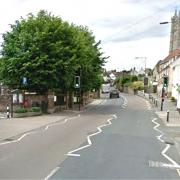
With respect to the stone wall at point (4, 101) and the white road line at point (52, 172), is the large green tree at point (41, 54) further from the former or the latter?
the white road line at point (52, 172)

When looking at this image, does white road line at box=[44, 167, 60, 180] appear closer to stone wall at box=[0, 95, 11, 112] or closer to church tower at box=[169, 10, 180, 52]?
stone wall at box=[0, 95, 11, 112]

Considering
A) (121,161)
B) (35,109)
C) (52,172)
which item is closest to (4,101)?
(35,109)

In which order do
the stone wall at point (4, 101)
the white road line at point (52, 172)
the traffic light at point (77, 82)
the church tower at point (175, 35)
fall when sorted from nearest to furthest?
the white road line at point (52, 172), the stone wall at point (4, 101), the traffic light at point (77, 82), the church tower at point (175, 35)

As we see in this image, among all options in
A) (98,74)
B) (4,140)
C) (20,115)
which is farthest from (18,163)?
(98,74)

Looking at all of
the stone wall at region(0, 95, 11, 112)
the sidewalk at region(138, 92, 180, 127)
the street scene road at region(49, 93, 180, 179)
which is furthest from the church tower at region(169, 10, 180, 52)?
the street scene road at region(49, 93, 180, 179)

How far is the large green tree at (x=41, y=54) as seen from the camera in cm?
4234

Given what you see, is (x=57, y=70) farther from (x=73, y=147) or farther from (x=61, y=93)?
(x=73, y=147)

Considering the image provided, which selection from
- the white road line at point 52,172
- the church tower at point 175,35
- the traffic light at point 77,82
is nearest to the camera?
the white road line at point 52,172

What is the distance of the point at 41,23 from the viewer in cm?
4459

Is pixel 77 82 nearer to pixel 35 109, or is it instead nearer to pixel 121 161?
pixel 35 109

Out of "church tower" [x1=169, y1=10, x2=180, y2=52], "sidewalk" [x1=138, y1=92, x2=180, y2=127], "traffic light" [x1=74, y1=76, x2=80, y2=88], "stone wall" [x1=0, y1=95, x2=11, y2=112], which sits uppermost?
"church tower" [x1=169, y1=10, x2=180, y2=52]

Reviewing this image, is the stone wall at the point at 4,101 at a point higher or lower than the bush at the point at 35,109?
higher

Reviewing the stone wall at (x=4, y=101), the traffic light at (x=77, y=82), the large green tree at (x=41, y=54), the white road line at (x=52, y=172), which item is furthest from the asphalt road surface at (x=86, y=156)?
the traffic light at (x=77, y=82)

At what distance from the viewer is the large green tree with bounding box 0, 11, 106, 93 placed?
42.3 m
